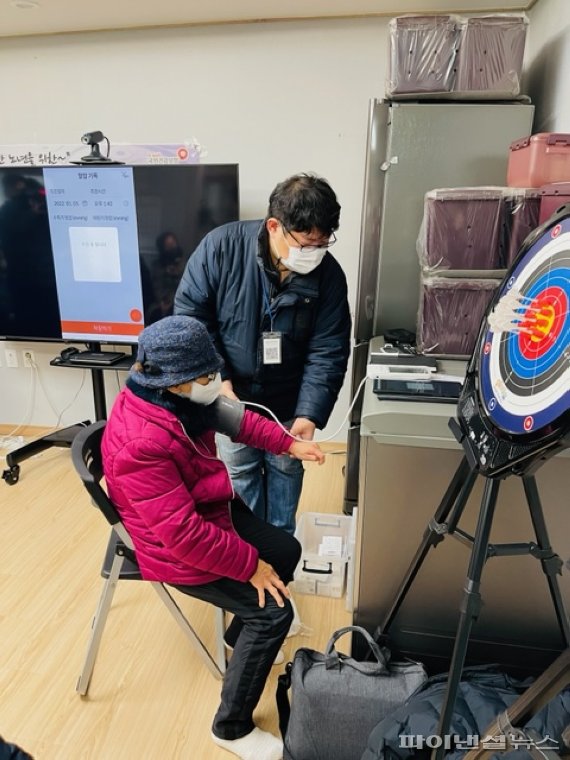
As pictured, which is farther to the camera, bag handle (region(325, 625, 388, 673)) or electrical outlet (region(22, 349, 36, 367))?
electrical outlet (region(22, 349, 36, 367))

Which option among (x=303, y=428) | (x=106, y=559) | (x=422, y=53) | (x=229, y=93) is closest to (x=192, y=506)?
(x=106, y=559)

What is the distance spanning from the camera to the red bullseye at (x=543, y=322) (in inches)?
31.4

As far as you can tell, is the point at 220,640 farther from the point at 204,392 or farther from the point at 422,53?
the point at 422,53

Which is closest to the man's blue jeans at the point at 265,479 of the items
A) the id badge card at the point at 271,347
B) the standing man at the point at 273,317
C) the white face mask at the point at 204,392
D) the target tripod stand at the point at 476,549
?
the standing man at the point at 273,317

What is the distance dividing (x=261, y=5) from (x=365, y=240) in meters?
1.08

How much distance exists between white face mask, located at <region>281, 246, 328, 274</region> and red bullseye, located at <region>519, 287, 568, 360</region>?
654 millimetres

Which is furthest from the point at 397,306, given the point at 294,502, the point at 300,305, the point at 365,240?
the point at 294,502

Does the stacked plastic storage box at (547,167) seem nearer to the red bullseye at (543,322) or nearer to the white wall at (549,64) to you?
the white wall at (549,64)

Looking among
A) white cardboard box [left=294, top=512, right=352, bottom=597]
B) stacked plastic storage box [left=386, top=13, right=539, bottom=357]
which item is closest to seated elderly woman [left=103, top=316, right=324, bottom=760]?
white cardboard box [left=294, top=512, right=352, bottom=597]

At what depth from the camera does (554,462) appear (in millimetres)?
1184

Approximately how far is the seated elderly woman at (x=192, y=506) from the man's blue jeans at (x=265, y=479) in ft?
1.00

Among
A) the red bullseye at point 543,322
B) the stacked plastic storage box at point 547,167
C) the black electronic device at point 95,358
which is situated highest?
the stacked plastic storage box at point 547,167

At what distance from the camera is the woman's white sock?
1.27 metres

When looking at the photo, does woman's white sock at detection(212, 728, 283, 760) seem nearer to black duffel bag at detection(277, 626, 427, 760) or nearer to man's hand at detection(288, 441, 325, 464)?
black duffel bag at detection(277, 626, 427, 760)
